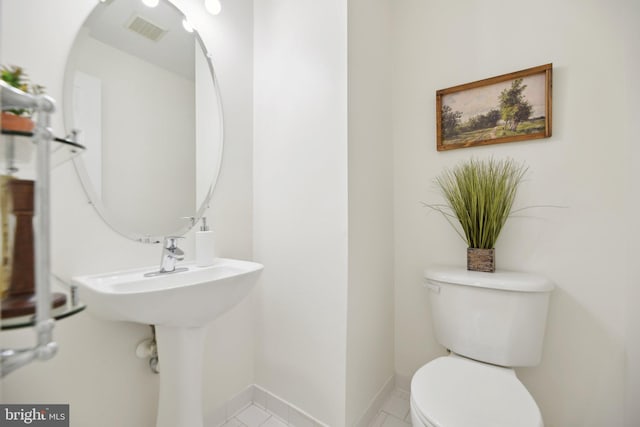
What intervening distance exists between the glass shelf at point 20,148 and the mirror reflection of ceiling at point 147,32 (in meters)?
0.65

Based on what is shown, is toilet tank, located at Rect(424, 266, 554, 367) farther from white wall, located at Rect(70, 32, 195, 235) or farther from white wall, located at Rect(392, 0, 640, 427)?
white wall, located at Rect(70, 32, 195, 235)

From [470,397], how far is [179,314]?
976 mm

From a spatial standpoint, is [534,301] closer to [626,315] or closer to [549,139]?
[626,315]

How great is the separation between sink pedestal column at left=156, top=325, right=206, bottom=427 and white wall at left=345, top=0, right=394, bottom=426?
611mm

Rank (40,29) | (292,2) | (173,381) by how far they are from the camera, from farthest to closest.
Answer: (292,2) < (173,381) < (40,29)

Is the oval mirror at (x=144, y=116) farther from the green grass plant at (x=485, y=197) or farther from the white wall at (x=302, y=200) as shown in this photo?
the green grass plant at (x=485, y=197)

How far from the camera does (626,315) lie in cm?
109

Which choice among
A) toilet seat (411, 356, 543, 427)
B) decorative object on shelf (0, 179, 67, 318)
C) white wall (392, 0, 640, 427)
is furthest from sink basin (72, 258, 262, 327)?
white wall (392, 0, 640, 427)

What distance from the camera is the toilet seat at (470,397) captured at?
2.57 ft

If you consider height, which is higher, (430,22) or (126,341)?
(430,22)

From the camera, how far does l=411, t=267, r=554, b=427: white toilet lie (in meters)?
0.82

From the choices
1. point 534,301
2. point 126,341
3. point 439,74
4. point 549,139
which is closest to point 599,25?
point 549,139

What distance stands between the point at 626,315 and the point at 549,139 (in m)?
0.79

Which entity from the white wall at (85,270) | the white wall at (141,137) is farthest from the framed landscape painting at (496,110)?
the white wall at (141,137)
